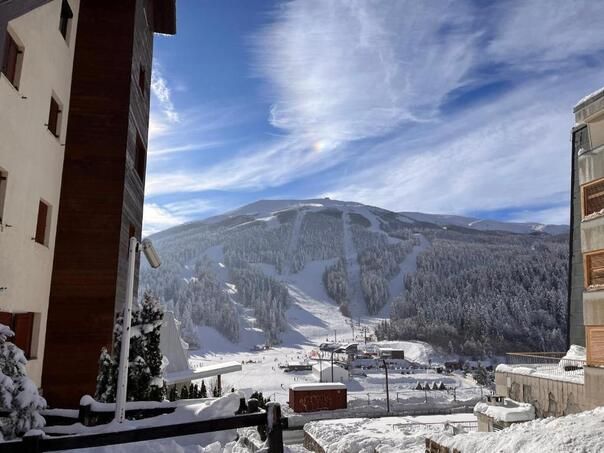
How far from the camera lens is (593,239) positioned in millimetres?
16438

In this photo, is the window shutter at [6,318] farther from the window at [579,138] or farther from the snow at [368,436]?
the window at [579,138]

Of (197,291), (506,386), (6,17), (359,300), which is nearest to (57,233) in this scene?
(6,17)

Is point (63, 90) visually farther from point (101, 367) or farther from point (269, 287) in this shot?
point (269, 287)

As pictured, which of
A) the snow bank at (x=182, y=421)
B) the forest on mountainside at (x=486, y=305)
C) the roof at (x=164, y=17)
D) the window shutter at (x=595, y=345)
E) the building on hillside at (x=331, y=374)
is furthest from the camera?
the forest on mountainside at (x=486, y=305)

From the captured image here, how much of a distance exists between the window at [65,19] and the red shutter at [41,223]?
16.1 ft

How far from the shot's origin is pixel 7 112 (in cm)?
921

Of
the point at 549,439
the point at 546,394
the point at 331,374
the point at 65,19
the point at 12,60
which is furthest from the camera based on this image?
the point at 331,374

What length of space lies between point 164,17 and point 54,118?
9.30 metres

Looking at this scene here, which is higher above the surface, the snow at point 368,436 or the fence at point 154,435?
the fence at point 154,435

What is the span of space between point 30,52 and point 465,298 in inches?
6412

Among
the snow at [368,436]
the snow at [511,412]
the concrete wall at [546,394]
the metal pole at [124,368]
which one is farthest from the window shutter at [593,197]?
the metal pole at [124,368]

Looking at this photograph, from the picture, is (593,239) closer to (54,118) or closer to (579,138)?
(579,138)

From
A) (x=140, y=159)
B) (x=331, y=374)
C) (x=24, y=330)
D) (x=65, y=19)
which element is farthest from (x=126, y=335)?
(x=331, y=374)

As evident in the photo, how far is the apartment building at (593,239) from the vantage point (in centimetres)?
1573
